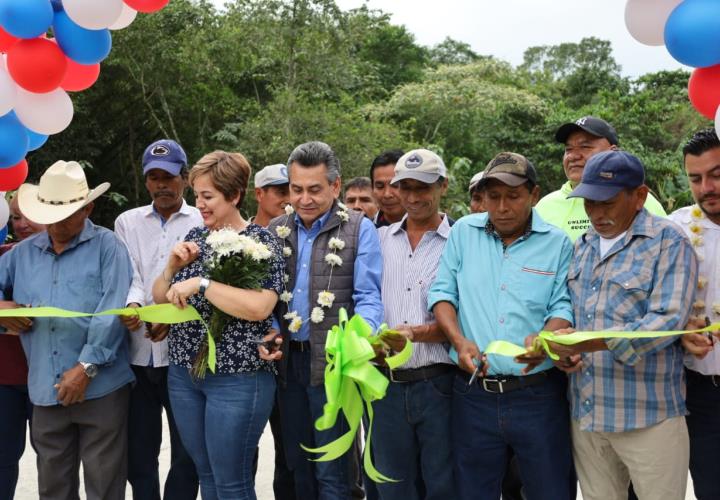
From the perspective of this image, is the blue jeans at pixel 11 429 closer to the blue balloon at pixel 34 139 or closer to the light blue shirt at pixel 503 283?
the blue balloon at pixel 34 139

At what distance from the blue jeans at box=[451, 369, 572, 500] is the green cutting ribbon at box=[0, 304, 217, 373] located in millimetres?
1297

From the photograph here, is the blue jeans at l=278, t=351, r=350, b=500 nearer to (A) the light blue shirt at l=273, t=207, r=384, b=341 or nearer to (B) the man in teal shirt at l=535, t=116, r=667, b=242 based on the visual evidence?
(A) the light blue shirt at l=273, t=207, r=384, b=341

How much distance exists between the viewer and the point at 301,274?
3.90 m

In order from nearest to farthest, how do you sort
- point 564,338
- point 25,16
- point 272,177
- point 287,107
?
1. point 564,338
2. point 25,16
3. point 272,177
4. point 287,107

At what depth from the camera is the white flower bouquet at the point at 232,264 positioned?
348cm

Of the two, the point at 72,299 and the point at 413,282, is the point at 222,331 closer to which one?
the point at 72,299

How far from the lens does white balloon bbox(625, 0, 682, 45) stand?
11.2 feet

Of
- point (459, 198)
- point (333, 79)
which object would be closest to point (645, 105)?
point (459, 198)

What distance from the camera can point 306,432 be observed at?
3.98 m

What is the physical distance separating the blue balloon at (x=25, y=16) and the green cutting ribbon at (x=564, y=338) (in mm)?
2845

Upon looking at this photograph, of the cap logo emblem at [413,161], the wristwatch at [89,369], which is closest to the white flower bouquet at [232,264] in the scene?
the wristwatch at [89,369]

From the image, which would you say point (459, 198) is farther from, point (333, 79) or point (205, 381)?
point (205, 381)

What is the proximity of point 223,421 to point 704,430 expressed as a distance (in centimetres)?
231

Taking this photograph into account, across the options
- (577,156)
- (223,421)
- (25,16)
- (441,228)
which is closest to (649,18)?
(577,156)
